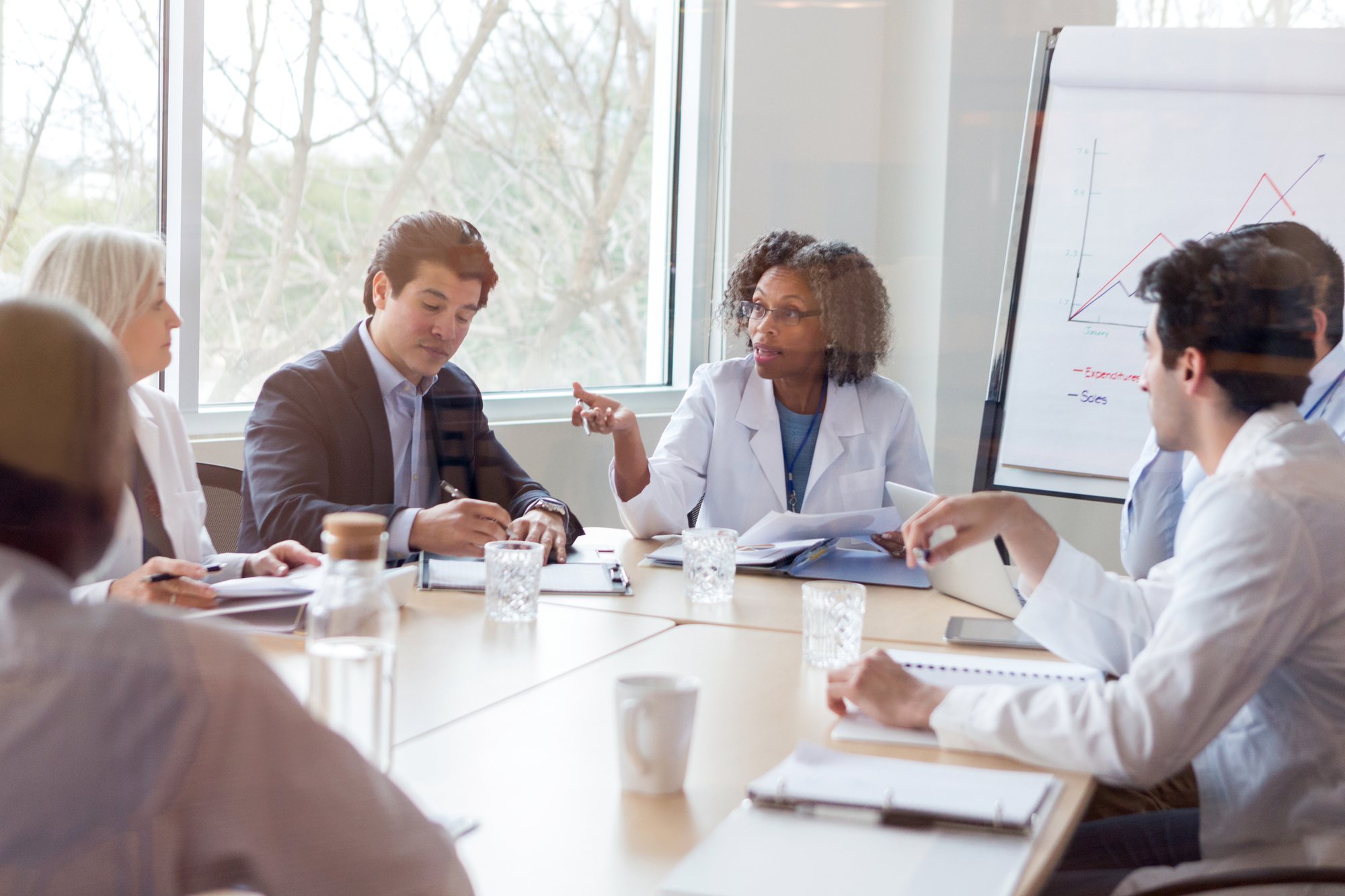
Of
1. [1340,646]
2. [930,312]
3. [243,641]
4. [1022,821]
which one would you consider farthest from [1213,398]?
[930,312]

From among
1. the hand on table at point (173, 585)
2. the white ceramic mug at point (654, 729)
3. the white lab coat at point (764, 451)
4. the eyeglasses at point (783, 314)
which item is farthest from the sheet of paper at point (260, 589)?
the eyeglasses at point (783, 314)

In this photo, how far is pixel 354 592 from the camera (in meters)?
0.84

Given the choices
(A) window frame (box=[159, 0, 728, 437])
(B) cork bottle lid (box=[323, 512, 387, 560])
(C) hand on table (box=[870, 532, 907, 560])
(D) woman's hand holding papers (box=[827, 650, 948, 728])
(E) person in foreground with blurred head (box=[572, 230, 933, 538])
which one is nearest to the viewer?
(B) cork bottle lid (box=[323, 512, 387, 560])

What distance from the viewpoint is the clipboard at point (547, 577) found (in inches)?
67.8

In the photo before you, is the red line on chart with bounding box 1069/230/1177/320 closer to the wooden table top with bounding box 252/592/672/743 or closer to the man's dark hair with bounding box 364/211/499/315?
the man's dark hair with bounding box 364/211/499/315

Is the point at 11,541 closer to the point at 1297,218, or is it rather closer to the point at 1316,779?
the point at 1316,779

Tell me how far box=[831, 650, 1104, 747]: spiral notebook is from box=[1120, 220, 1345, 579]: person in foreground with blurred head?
0.22m

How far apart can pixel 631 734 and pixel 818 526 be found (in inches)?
44.2

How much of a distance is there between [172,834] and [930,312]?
2.82 m

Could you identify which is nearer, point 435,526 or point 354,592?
point 354,592

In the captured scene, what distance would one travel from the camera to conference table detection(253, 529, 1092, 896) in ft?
2.77

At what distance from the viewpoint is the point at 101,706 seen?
46 cm

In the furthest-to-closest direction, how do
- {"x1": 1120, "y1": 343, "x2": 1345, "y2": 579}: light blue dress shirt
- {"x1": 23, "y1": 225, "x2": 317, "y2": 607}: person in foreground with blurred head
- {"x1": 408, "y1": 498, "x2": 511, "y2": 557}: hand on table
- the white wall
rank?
the white wall, {"x1": 408, "y1": 498, "x2": 511, "y2": 557}: hand on table, {"x1": 1120, "y1": 343, "x2": 1345, "y2": 579}: light blue dress shirt, {"x1": 23, "y1": 225, "x2": 317, "y2": 607}: person in foreground with blurred head

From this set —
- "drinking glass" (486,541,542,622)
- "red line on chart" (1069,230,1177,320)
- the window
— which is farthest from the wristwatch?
"red line on chart" (1069,230,1177,320)
